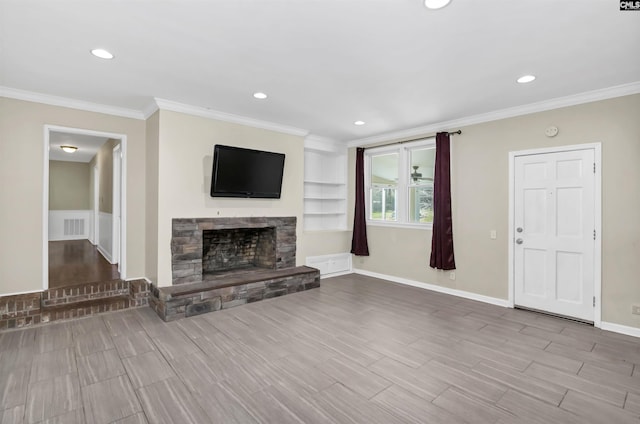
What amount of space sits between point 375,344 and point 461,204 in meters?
2.78

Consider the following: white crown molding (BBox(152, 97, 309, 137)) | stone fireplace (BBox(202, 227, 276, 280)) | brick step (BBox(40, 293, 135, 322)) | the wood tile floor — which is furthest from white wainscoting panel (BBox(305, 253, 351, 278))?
brick step (BBox(40, 293, 135, 322))

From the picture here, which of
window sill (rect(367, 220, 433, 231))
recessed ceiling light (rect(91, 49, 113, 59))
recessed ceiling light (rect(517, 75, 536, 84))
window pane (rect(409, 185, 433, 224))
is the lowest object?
window sill (rect(367, 220, 433, 231))

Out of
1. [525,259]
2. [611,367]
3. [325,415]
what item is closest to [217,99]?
[325,415]

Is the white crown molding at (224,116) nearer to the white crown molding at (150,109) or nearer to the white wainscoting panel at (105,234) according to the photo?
the white crown molding at (150,109)

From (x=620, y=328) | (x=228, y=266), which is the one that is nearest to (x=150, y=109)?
(x=228, y=266)

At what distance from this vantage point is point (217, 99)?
4016mm

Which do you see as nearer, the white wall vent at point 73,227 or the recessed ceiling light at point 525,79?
the recessed ceiling light at point 525,79

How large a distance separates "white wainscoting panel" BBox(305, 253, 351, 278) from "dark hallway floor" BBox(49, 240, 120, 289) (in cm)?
322

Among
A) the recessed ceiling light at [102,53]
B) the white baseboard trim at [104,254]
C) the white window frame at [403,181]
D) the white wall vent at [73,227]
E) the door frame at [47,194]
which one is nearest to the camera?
the recessed ceiling light at [102,53]

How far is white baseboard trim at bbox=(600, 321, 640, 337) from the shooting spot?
344 centimetres

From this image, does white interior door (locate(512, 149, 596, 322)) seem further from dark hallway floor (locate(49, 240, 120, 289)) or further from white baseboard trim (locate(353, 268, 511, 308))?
dark hallway floor (locate(49, 240, 120, 289))

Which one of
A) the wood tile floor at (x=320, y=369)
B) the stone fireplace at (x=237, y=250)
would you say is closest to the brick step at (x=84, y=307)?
the wood tile floor at (x=320, y=369)

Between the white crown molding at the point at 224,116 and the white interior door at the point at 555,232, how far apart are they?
3.48 meters

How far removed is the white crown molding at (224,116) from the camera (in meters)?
4.12
